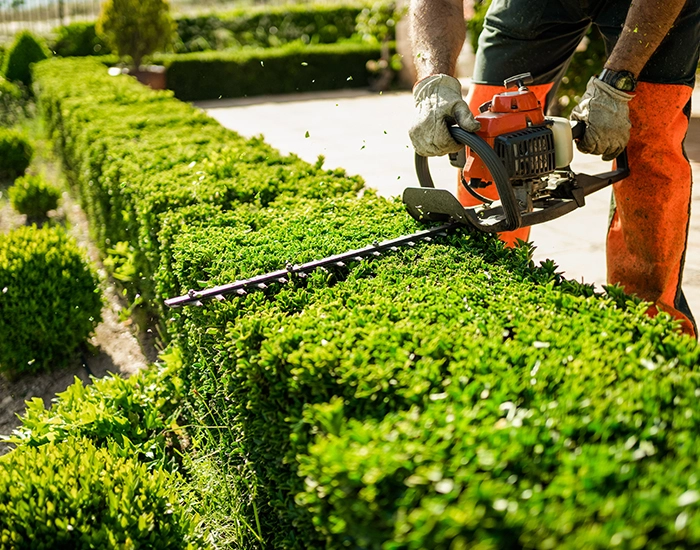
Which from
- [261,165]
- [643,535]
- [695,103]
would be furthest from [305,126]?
[643,535]

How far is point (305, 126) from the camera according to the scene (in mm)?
10641

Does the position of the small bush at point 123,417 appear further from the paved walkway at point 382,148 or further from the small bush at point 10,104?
the small bush at point 10,104

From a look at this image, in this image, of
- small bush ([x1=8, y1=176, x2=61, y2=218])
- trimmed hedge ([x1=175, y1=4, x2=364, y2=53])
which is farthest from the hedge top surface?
trimmed hedge ([x1=175, y1=4, x2=364, y2=53])

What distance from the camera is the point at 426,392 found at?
1.43 metres

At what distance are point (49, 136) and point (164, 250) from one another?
6919 millimetres

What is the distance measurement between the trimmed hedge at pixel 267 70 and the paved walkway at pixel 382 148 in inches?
18.5

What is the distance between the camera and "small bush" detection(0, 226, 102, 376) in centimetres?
380

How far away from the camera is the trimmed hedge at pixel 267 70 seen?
47.1 feet

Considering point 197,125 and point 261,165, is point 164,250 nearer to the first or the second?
point 261,165

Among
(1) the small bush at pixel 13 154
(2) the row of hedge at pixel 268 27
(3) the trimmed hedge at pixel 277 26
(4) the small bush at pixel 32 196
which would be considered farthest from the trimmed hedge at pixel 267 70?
(4) the small bush at pixel 32 196

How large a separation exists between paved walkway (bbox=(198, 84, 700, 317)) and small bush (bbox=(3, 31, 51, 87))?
3.18 meters

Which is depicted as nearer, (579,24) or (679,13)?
(679,13)

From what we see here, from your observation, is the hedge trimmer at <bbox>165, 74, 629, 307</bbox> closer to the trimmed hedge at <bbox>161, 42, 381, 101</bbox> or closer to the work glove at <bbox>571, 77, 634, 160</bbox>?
the work glove at <bbox>571, 77, 634, 160</bbox>

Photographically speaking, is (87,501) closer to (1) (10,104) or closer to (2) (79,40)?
(1) (10,104)
